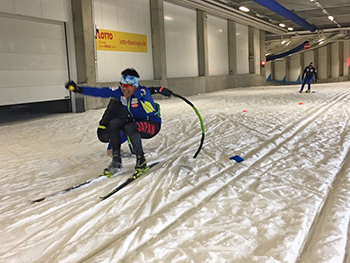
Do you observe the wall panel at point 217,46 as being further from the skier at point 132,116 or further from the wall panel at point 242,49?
the skier at point 132,116

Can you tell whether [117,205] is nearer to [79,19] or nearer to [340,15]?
[79,19]

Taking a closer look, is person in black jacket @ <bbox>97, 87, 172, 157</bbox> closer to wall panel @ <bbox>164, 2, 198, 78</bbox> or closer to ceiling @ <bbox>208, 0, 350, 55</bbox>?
wall panel @ <bbox>164, 2, 198, 78</bbox>

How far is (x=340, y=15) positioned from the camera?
2212cm

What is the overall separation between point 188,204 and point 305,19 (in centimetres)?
2363

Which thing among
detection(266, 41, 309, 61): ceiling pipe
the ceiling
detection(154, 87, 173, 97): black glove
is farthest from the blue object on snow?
detection(266, 41, 309, 61): ceiling pipe

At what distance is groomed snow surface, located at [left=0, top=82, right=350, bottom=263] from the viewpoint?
230 cm

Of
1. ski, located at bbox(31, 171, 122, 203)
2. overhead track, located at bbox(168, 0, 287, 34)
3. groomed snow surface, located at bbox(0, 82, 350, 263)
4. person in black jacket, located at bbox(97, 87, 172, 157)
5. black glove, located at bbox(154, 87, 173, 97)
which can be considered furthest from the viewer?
overhead track, located at bbox(168, 0, 287, 34)

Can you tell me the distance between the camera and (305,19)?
2341 cm

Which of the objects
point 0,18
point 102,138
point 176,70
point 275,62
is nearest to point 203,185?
point 102,138

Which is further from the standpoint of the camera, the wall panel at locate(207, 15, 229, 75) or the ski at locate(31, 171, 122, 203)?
the wall panel at locate(207, 15, 229, 75)

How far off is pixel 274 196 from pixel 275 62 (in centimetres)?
3202

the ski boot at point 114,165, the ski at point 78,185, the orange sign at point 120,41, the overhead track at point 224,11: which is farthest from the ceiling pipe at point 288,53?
the ski at point 78,185

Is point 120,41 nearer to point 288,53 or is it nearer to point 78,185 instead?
point 78,185

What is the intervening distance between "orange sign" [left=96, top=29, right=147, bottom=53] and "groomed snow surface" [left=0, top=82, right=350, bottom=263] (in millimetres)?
7184
